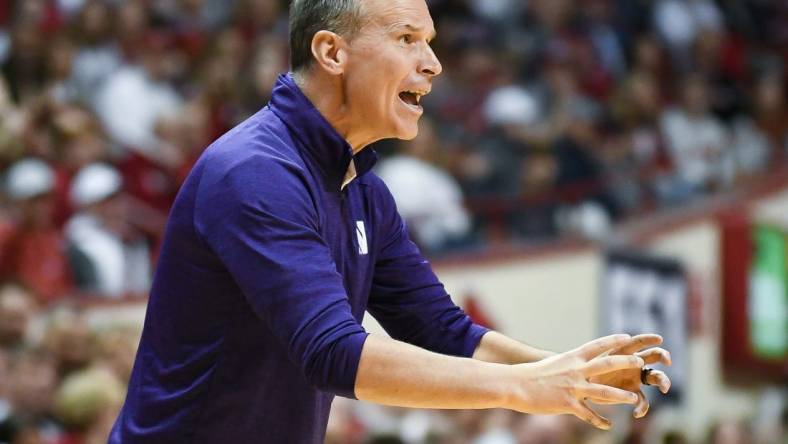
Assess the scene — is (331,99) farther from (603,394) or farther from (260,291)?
(603,394)

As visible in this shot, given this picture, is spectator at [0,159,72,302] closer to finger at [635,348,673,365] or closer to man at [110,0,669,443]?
man at [110,0,669,443]

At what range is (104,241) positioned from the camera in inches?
365

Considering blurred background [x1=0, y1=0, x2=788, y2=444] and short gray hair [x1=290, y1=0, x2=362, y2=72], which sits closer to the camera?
short gray hair [x1=290, y1=0, x2=362, y2=72]

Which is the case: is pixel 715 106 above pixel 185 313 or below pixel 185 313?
above

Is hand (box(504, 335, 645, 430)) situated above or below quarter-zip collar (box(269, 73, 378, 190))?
below

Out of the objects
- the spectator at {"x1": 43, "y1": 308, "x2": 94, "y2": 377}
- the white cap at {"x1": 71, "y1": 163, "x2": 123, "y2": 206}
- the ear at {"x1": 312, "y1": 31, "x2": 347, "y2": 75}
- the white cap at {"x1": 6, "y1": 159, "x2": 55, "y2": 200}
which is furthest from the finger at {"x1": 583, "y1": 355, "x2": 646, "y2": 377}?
the white cap at {"x1": 71, "y1": 163, "x2": 123, "y2": 206}

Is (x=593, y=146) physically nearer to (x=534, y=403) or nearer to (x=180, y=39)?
(x=180, y=39)

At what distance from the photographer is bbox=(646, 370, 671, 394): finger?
3006 millimetres

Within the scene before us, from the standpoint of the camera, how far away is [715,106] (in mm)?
15070

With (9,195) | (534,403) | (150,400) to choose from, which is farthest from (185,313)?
(9,195)

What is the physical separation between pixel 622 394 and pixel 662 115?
1207 centimetres

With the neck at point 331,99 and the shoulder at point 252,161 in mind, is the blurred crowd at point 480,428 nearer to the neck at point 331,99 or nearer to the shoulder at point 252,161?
the neck at point 331,99

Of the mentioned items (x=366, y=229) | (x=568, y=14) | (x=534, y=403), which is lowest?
(x=534, y=403)

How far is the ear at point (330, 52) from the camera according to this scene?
318 centimetres
